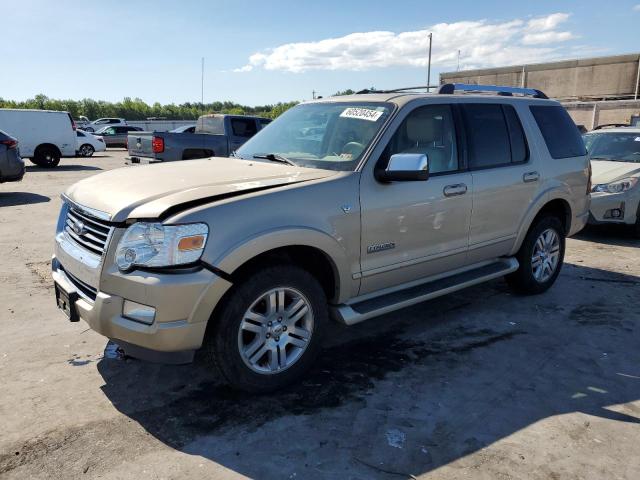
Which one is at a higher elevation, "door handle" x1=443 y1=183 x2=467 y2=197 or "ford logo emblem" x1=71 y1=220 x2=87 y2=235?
"door handle" x1=443 y1=183 x2=467 y2=197

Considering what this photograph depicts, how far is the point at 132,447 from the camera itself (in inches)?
113

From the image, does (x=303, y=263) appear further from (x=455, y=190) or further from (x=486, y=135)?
(x=486, y=135)

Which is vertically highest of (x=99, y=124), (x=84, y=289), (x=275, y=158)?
(x=99, y=124)

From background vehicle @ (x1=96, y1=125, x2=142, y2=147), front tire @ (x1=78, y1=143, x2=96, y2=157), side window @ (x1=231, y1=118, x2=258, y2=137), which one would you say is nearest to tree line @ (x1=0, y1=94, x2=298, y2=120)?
background vehicle @ (x1=96, y1=125, x2=142, y2=147)

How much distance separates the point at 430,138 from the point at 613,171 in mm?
5352

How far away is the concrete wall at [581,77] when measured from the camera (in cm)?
3275

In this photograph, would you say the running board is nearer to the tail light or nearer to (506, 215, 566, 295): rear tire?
(506, 215, 566, 295): rear tire

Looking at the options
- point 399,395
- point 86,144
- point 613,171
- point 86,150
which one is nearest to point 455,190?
point 399,395

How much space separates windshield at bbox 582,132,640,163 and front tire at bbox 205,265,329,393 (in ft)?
24.5

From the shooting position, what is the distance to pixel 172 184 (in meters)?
3.42

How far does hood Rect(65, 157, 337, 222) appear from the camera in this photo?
3057mm

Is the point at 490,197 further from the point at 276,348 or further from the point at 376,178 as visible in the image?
the point at 276,348

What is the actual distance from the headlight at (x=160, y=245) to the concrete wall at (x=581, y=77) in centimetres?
3626

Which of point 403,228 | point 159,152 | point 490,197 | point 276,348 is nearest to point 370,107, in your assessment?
point 403,228
